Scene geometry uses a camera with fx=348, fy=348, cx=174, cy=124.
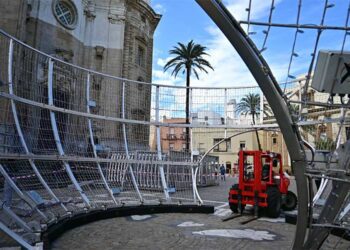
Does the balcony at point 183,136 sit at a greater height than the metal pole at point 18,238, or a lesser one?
greater

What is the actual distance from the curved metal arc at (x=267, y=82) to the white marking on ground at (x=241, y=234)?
200 inches

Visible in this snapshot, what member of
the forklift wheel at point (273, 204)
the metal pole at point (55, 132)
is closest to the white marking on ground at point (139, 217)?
the metal pole at point (55, 132)

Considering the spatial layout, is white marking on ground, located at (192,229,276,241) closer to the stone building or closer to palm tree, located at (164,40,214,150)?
the stone building

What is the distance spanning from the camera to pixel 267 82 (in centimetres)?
383

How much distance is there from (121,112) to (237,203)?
5.27 meters

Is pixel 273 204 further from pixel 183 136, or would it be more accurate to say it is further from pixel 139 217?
pixel 139 217

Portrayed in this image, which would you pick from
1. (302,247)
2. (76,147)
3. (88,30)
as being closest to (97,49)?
(88,30)

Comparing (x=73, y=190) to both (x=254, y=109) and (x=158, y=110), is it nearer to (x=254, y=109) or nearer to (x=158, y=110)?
(x=158, y=110)

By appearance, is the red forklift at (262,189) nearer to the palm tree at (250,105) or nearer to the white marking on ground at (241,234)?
the palm tree at (250,105)

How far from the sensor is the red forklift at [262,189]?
1194cm

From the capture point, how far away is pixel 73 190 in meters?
9.77

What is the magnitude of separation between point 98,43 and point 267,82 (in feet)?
110

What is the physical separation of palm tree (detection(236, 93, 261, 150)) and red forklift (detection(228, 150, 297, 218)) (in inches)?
59.1

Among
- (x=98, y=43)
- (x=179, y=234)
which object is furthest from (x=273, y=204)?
(x=98, y=43)
